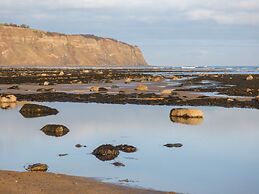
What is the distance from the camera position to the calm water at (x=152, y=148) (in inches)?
463

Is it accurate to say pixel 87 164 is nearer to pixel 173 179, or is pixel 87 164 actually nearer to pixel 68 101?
pixel 173 179

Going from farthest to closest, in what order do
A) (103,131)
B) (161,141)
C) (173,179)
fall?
(103,131), (161,141), (173,179)

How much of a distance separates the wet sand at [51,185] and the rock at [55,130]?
740 centimetres

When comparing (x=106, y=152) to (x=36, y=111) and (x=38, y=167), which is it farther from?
(x=36, y=111)

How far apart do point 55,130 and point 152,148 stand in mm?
5055

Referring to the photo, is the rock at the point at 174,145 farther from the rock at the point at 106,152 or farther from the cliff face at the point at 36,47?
the cliff face at the point at 36,47

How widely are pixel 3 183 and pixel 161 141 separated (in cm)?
811

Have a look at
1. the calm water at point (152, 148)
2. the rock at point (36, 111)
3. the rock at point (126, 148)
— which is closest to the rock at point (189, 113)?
the calm water at point (152, 148)

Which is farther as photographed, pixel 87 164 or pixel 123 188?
pixel 87 164

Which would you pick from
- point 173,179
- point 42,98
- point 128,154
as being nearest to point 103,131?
point 128,154

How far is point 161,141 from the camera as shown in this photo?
17.4 m

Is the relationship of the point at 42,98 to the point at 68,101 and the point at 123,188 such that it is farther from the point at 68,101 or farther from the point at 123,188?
the point at 123,188

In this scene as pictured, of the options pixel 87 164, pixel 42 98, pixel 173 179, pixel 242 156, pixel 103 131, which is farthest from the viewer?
pixel 42 98

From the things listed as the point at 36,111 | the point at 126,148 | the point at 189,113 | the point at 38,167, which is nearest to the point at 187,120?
the point at 189,113
